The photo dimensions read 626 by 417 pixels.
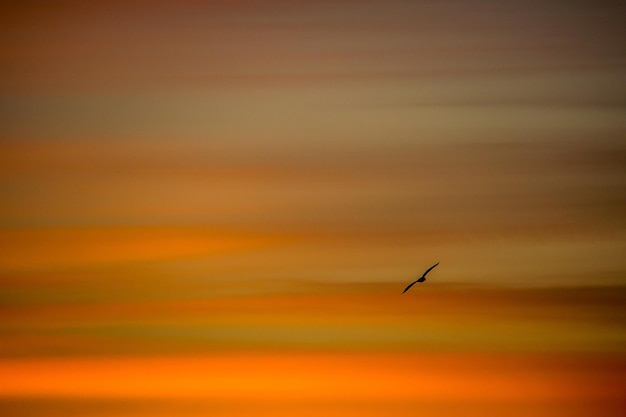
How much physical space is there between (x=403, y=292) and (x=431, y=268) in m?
0.85

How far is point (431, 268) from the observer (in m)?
16.1

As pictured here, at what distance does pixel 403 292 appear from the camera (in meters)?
16.8
